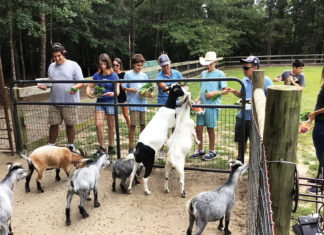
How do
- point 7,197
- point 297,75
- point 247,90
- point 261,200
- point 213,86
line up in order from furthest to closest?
1. point 297,75
2. point 213,86
3. point 247,90
4. point 7,197
5. point 261,200

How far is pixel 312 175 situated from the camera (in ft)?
15.2

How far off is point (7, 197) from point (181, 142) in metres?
2.26

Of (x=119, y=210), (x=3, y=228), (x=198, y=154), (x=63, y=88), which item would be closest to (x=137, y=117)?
(x=198, y=154)

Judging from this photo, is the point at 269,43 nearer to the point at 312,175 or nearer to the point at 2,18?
the point at 2,18

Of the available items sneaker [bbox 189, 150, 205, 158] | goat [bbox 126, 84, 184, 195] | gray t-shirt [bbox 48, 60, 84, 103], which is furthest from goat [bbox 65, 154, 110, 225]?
sneaker [bbox 189, 150, 205, 158]

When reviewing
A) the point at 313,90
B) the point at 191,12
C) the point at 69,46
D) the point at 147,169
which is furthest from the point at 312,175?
the point at 69,46

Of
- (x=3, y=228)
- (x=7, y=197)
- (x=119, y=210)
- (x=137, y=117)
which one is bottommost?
(x=119, y=210)

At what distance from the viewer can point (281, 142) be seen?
1.71 meters

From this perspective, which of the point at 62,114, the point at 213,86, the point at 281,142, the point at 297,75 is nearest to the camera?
the point at 281,142

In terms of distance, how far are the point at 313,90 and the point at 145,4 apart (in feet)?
70.1

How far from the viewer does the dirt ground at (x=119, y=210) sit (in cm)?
334

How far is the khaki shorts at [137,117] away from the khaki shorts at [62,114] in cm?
110

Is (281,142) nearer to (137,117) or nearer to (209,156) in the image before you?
(209,156)

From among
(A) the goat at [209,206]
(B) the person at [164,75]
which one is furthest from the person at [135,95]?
(A) the goat at [209,206]
